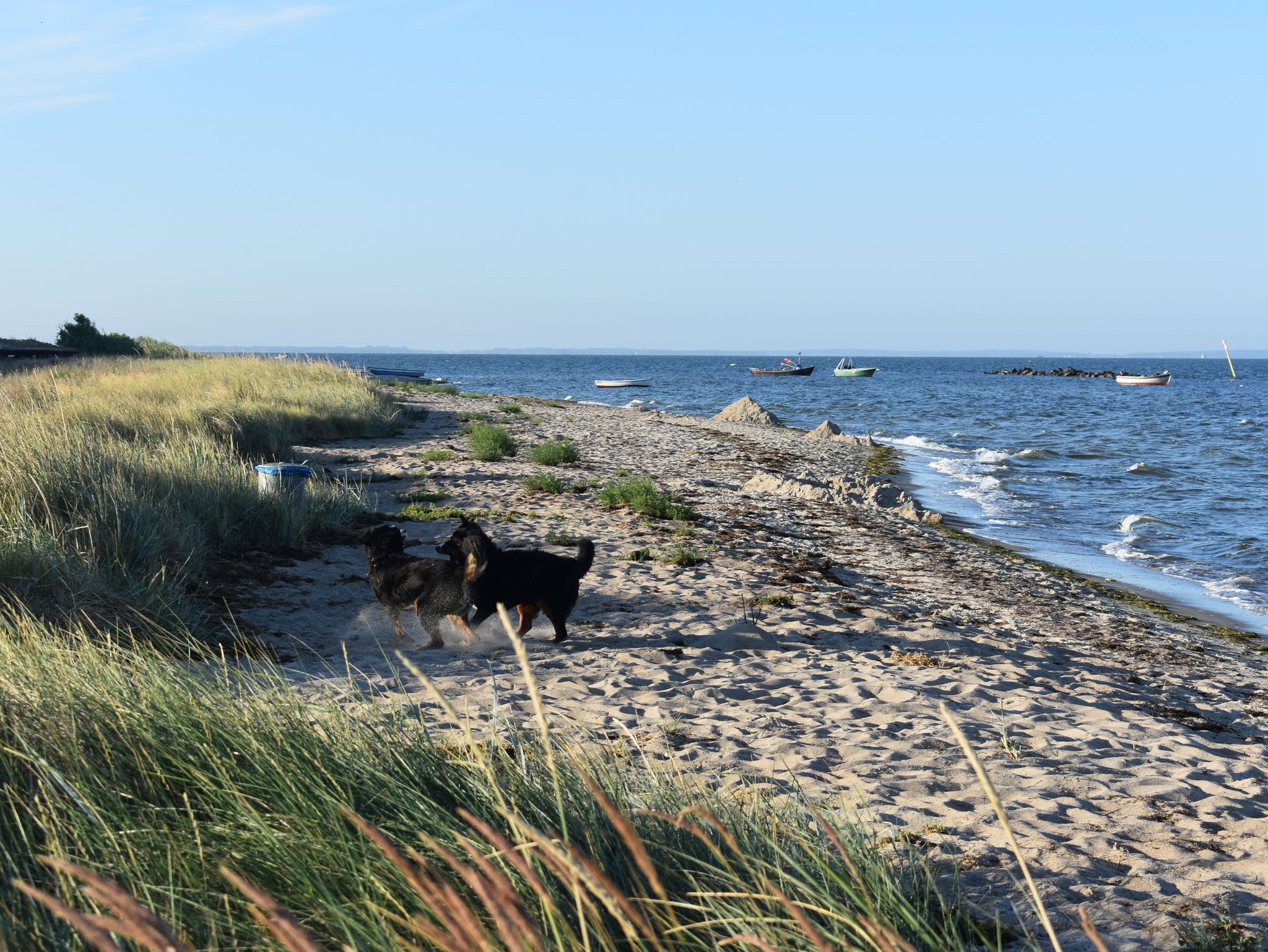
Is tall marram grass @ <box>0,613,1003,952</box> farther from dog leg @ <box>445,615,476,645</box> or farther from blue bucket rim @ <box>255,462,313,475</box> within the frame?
blue bucket rim @ <box>255,462,313,475</box>

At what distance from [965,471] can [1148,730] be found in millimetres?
19955

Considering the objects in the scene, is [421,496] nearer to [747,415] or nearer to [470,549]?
[470,549]

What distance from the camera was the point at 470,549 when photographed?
653cm

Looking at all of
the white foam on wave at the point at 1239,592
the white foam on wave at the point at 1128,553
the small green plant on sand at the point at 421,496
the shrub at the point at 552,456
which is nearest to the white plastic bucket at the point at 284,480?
the small green plant on sand at the point at 421,496

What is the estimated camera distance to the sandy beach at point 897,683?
4.32 metres

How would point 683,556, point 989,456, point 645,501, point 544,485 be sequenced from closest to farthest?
point 683,556, point 645,501, point 544,485, point 989,456

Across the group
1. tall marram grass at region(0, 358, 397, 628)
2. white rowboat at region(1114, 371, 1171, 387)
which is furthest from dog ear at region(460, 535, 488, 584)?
white rowboat at region(1114, 371, 1171, 387)

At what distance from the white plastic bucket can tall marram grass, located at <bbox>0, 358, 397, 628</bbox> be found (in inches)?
6.0

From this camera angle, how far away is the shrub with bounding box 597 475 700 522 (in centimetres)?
1248

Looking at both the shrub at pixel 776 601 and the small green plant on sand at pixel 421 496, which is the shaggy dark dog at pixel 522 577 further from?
the small green plant on sand at pixel 421 496

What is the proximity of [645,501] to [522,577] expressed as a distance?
229 inches

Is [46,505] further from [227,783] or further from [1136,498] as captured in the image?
[1136,498]

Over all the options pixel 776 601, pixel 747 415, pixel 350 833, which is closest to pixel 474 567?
pixel 776 601

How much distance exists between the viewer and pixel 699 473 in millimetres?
18344
